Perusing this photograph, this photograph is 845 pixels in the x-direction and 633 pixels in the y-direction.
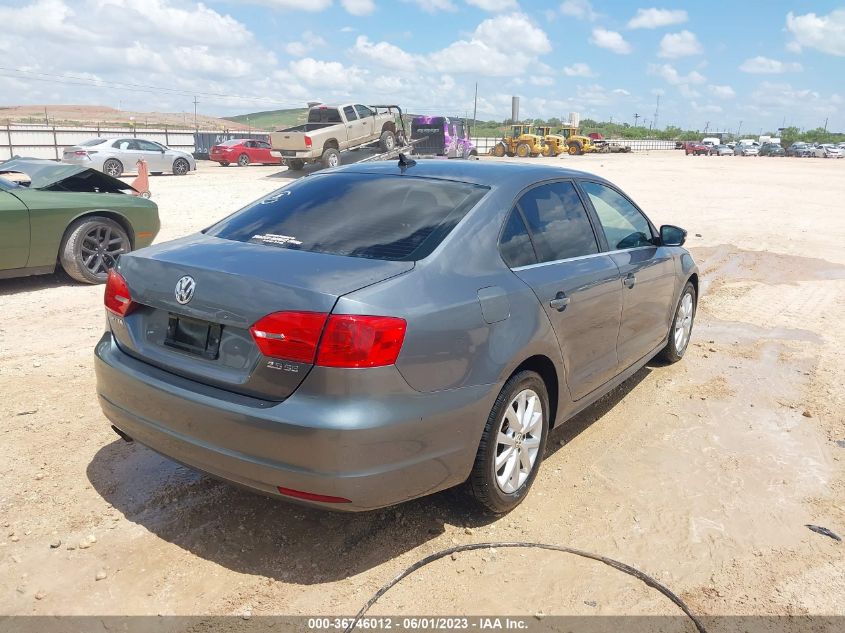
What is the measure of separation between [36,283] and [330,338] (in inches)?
261

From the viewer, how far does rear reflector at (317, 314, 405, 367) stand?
2.59 m

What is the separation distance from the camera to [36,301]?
278 inches

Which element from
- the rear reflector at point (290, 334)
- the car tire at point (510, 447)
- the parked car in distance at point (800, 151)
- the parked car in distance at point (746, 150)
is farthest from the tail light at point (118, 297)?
the parked car in distance at point (800, 151)

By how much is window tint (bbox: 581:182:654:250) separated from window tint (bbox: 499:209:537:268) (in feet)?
3.31

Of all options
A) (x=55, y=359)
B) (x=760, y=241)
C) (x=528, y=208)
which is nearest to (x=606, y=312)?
(x=528, y=208)

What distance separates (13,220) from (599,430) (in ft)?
19.2

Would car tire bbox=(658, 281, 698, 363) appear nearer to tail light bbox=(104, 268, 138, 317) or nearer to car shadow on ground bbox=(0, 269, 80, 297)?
tail light bbox=(104, 268, 138, 317)

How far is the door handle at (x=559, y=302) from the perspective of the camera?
3501 mm

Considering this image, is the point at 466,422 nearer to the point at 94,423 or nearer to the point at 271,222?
the point at 271,222

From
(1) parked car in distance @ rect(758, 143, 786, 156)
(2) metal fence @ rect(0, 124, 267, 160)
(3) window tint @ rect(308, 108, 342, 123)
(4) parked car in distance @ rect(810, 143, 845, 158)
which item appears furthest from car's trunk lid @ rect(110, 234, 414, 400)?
(1) parked car in distance @ rect(758, 143, 786, 156)

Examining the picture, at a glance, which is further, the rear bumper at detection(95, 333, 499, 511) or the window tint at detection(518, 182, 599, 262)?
the window tint at detection(518, 182, 599, 262)

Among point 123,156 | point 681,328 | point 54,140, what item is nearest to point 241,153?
point 123,156

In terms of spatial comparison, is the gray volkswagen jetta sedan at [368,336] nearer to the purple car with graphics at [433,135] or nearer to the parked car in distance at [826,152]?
the purple car with graphics at [433,135]

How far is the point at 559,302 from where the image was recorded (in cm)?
355
